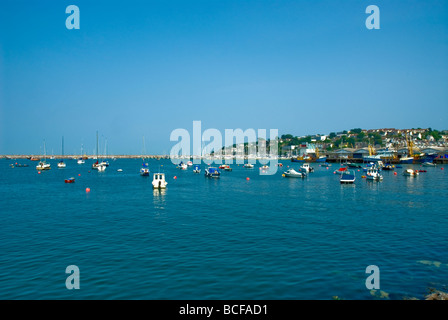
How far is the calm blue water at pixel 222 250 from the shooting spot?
1794 centimetres

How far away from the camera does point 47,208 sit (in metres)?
46.3

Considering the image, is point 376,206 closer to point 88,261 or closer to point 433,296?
point 433,296

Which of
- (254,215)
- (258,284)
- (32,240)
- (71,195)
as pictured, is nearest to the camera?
→ (258,284)

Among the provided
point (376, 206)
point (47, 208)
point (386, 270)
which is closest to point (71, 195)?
point (47, 208)

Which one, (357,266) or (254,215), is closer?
(357,266)

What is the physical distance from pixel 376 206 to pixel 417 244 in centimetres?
2130

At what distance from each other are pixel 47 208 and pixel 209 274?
35684mm

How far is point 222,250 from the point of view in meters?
25.0

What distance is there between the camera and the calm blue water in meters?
17.9

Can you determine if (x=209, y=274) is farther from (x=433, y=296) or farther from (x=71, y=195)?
(x=71, y=195)

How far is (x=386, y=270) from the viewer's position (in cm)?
2058

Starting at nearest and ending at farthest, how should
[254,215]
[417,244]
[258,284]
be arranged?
[258,284]
[417,244]
[254,215]
